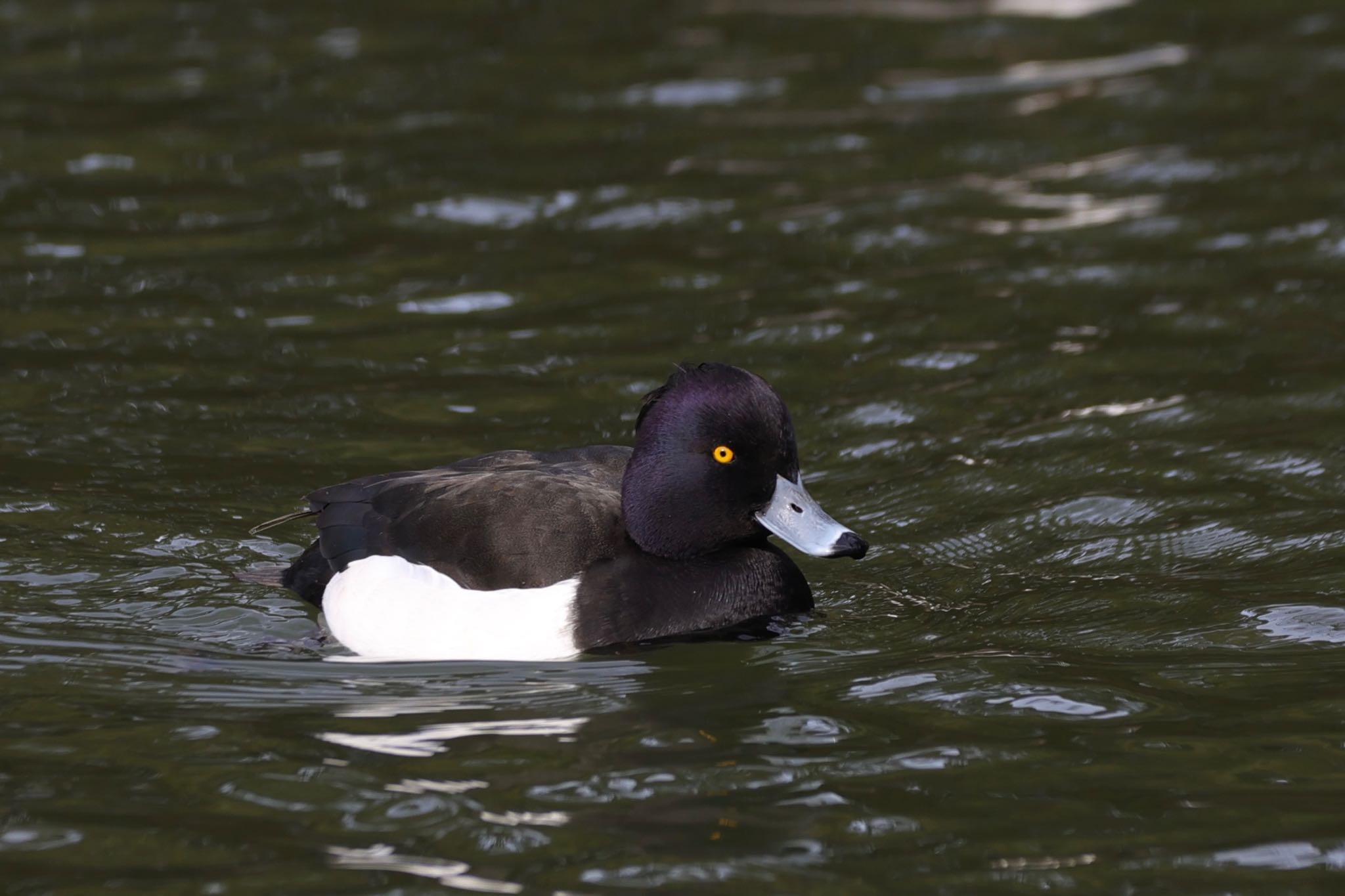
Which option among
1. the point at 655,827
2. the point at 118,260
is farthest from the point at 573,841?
the point at 118,260

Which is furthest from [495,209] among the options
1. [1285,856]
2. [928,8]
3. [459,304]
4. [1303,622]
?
[1285,856]

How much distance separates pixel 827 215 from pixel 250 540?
5.17 meters

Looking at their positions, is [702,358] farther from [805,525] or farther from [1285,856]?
[1285,856]

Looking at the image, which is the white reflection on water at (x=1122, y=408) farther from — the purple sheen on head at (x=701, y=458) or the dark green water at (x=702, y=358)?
the purple sheen on head at (x=701, y=458)

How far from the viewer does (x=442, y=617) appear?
6266 mm

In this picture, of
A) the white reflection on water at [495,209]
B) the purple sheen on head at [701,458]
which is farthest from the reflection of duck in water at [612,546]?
the white reflection on water at [495,209]

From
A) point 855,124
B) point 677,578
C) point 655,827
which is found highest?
point 855,124

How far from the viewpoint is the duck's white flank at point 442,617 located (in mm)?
6160

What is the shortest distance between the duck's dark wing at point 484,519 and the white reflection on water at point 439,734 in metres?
0.65

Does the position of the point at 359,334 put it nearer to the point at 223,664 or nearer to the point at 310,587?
the point at 310,587

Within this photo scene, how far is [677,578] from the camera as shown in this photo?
637cm

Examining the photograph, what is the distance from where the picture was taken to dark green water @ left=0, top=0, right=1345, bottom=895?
5.05 m

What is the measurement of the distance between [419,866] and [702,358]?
16.4ft

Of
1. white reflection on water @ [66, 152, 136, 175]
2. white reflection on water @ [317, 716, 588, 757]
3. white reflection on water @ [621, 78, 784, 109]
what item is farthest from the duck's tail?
white reflection on water @ [621, 78, 784, 109]
